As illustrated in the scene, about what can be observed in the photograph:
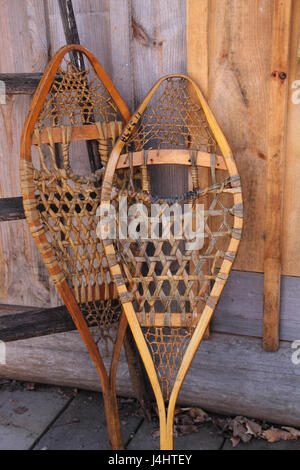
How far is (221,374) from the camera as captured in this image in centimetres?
206

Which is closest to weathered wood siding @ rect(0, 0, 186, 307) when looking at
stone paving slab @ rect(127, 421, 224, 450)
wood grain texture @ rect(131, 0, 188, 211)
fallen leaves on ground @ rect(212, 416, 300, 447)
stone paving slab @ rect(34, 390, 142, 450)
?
wood grain texture @ rect(131, 0, 188, 211)

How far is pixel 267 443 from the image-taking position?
6.31 feet

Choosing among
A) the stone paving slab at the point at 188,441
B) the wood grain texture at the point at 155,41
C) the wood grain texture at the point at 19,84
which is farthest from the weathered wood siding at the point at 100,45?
the stone paving slab at the point at 188,441

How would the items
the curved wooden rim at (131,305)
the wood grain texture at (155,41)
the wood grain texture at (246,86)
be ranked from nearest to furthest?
1. the curved wooden rim at (131,305)
2. the wood grain texture at (246,86)
3. the wood grain texture at (155,41)

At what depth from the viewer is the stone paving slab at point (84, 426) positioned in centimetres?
197

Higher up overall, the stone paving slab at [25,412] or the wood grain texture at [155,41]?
the wood grain texture at [155,41]

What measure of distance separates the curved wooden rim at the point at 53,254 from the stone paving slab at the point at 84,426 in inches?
4.5

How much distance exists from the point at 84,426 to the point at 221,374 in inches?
23.2

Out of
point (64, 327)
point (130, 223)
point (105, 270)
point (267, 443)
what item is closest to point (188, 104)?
point (130, 223)

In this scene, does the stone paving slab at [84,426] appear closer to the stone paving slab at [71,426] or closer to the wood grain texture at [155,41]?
the stone paving slab at [71,426]

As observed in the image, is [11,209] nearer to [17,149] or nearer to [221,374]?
[17,149]

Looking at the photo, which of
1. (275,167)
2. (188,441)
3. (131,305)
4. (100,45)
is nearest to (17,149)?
(100,45)
